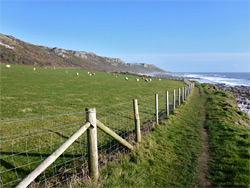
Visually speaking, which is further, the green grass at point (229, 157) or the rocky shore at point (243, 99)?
the rocky shore at point (243, 99)

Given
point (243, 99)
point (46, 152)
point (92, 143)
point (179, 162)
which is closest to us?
point (92, 143)

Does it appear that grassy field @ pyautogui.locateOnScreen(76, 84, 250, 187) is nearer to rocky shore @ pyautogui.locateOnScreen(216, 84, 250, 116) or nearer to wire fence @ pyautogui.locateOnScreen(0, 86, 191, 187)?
wire fence @ pyautogui.locateOnScreen(0, 86, 191, 187)

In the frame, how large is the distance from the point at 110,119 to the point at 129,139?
4.01 m

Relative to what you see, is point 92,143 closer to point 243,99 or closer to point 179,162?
point 179,162

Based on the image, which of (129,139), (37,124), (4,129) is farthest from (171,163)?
(4,129)

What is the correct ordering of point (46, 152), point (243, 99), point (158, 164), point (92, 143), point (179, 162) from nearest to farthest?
point (92, 143) < point (158, 164) < point (179, 162) < point (46, 152) < point (243, 99)

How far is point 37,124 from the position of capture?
9273mm

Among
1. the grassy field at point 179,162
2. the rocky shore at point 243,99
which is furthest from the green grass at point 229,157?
the rocky shore at point 243,99

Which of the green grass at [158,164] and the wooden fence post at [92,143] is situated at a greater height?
the wooden fence post at [92,143]

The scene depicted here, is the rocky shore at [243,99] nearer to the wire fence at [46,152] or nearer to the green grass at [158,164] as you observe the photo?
the green grass at [158,164]

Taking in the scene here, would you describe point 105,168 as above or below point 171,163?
above

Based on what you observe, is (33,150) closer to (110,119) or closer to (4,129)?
(4,129)

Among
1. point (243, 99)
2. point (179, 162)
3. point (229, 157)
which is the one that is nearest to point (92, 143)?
point (179, 162)

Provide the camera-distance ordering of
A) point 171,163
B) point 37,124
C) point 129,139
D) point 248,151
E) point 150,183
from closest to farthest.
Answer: point 150,183, point 171,163, point 248,151, point 129,139, point 37,124
